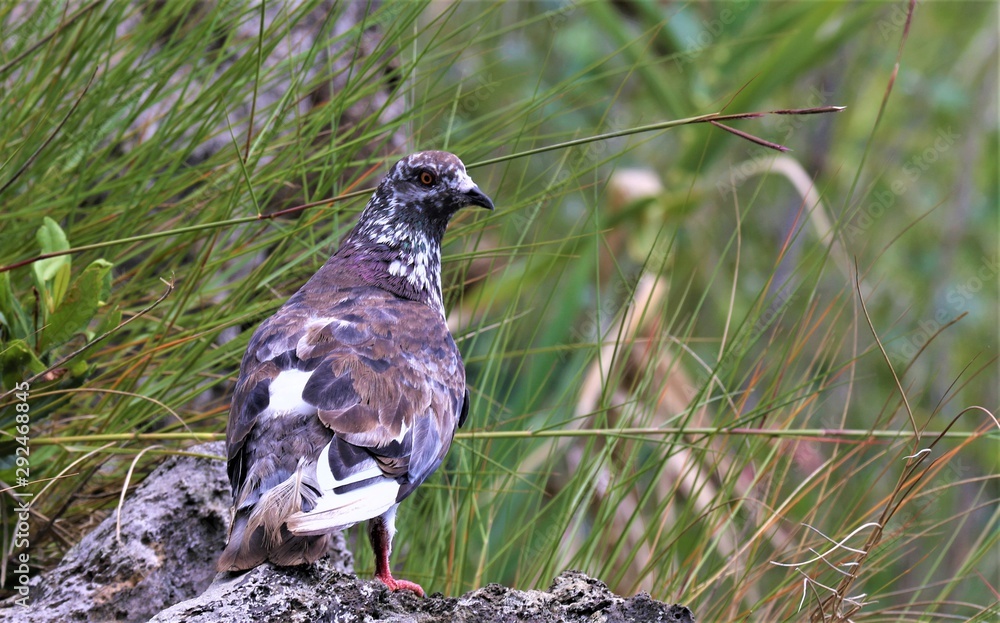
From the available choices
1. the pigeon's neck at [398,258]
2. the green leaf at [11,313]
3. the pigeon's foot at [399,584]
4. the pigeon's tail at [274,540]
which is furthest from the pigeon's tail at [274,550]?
the pigeon's neck at [398,258]

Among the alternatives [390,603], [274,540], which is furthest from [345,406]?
[390,603]

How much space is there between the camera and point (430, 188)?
2893 millimetres

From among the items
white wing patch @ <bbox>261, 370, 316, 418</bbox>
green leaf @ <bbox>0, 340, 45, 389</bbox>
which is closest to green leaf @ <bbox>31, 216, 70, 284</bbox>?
green leaf @ <bbox>0, 340, 45, 389</bbox>

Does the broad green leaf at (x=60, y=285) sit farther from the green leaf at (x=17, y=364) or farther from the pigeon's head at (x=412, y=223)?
the pigeon's head at (x=412, y=223)

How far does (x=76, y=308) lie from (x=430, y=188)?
1084 millimetres

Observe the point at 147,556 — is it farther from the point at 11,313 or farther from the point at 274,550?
the point at 11,313

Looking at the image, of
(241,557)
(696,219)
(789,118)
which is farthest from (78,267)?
(696,219)

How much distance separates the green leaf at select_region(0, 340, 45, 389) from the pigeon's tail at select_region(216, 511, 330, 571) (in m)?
0.72

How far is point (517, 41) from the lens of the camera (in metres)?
8.08

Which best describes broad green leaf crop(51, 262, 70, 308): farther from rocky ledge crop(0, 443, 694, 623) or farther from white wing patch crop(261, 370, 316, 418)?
white wing patch crop(261, 370, 316, 418)

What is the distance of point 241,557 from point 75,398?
0.99 meters

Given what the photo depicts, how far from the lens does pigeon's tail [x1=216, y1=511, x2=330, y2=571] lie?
1.95m

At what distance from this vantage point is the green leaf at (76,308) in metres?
2.35

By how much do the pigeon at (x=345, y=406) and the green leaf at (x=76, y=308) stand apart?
409mm
